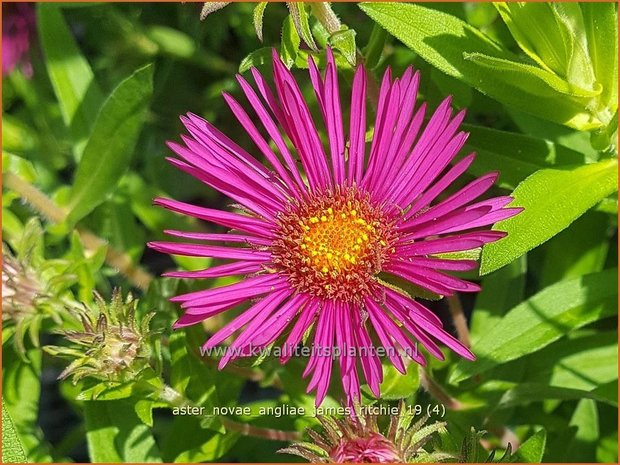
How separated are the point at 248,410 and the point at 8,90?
1.13 metres

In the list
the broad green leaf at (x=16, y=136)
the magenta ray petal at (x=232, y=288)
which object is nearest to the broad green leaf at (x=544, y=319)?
the magenta ray petal at (x=232, y=288)

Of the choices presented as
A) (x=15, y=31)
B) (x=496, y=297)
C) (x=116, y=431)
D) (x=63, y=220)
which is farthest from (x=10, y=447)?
(x=15, y=31)

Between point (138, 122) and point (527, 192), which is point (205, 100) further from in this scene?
point (527, 192)

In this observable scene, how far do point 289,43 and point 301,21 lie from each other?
74 millimetres

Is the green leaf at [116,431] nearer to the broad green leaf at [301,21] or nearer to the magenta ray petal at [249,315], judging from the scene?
the magenta ray petal at [249,315]

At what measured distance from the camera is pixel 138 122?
58.3 inches

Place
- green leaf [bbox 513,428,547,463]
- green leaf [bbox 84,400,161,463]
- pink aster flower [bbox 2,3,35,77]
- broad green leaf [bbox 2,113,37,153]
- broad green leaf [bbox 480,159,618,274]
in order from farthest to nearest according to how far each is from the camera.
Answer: pink aster flower [bbox 2,3,35,77] → broad green leaf [bbox 2,113,37,153] → green leaf [bbox 84,400,161,463] → green leaf [bbox 513,428,547,463] → broad green leaf [bbox 480,159,618,274]

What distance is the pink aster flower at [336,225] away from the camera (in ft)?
3.24

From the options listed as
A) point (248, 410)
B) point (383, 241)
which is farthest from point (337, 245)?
point (248, 410)

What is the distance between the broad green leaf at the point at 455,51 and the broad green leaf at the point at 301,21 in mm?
101

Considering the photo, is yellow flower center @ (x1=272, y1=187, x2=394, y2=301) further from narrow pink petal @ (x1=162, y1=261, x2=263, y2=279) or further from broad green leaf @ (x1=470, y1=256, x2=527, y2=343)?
broad green leaf @ (x1=470, y1=256, x2=527, y2=343)

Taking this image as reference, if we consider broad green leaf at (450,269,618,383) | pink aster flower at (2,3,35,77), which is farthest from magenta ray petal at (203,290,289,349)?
pink aster flower at (2,3,35,77)

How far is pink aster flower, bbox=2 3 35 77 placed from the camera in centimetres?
199

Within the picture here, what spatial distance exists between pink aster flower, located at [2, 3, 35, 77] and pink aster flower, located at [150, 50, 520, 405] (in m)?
1.10
